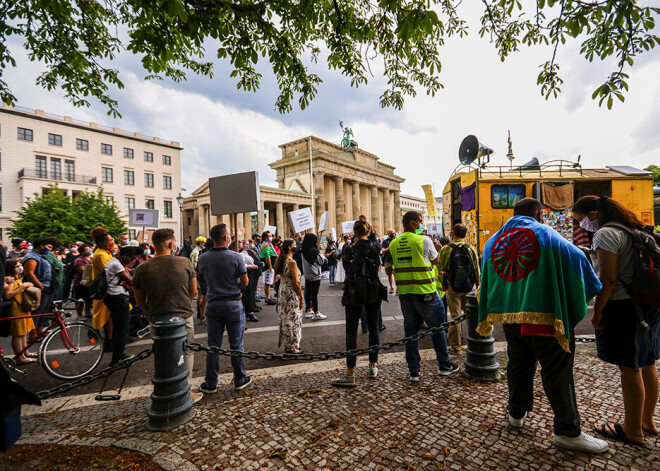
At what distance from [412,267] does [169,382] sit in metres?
2.89

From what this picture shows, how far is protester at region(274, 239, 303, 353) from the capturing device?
492 cm

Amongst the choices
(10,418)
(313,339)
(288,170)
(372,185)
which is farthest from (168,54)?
(372,185)

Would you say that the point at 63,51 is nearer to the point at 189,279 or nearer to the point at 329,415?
the point at 189,279

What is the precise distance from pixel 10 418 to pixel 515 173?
41.7 feet

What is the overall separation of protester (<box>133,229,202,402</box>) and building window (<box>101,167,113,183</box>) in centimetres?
4735

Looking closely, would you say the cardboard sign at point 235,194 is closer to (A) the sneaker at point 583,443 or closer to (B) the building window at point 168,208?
(A) the sneaker at point 583,443

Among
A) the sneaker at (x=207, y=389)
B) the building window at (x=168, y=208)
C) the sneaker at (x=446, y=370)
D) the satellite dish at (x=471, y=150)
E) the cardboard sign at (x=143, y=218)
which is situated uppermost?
the building window at (x=168, y=208)

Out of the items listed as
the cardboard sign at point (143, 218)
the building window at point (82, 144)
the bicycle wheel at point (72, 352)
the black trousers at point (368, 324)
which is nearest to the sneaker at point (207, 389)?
the black trousers at point (368, 324)

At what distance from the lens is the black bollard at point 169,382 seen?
9.43 ft

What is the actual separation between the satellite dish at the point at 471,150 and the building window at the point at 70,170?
4565 centimetres

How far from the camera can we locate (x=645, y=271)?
90.5 inches

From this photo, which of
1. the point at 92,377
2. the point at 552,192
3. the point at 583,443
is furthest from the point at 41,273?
the point at 552,192

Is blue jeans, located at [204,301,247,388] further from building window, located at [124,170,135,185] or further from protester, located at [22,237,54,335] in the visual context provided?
building window, located at [124,170,135,185]

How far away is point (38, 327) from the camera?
547 cm
